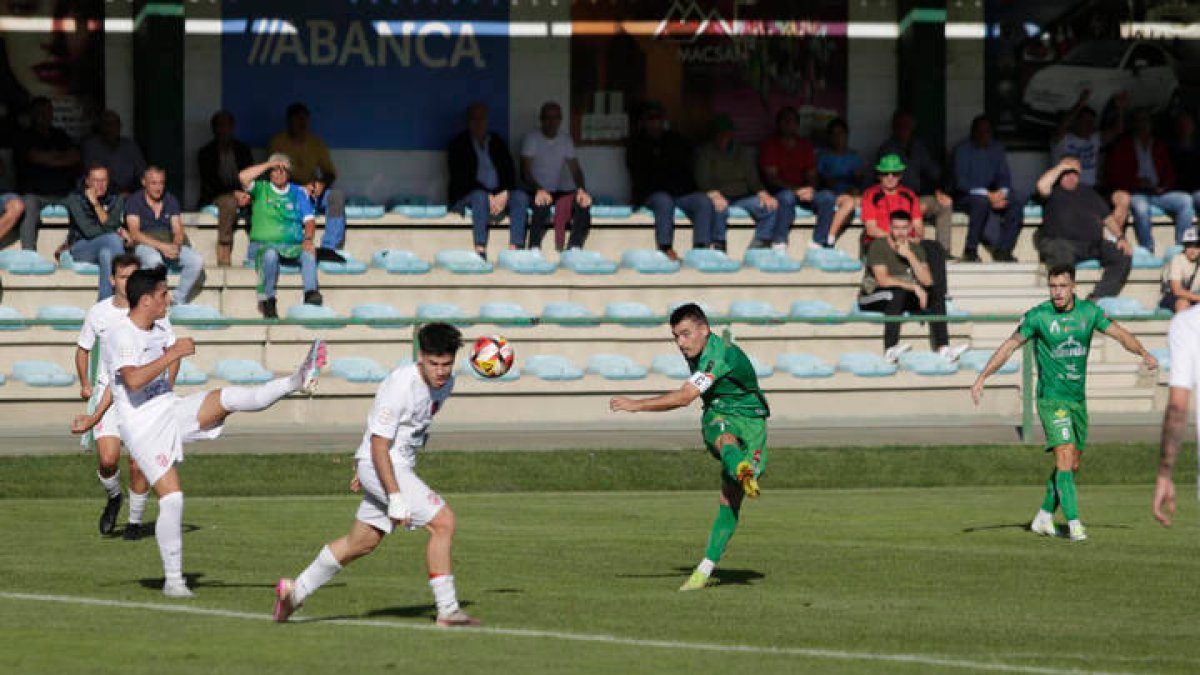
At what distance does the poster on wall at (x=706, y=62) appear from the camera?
101 ft

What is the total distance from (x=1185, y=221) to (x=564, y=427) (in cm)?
1150

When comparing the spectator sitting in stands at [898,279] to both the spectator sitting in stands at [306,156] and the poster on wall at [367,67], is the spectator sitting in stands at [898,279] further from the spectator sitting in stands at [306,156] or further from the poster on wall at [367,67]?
the poster on wall at [367,67]

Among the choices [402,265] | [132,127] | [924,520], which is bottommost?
[924,520]

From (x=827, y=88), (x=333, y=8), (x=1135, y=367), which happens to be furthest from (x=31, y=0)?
(x=1135, y=367)

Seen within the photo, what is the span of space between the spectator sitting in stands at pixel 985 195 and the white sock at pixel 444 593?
61.6 ft

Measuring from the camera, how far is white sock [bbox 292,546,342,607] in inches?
441

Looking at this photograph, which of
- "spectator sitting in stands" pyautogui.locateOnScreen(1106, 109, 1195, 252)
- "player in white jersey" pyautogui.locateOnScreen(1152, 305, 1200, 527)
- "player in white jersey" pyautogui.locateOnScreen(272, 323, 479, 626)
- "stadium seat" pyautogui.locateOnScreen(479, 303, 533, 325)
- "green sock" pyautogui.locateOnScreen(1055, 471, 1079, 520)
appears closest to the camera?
"player in white jersey" pyautogui.locateOnScreen(1152, 305, 1200, 527)

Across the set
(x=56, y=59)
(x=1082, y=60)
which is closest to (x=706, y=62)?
(x=1082, y=60)

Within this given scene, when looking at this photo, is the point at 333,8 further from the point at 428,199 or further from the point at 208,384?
the point at 208,384

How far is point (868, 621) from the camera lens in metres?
11.7

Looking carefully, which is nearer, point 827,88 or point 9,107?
point 9,107

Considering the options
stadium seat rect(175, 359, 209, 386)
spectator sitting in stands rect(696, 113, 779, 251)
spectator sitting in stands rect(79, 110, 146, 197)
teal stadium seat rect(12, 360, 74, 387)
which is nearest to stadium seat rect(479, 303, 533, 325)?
spectator sitting in stands rect(696, 113, 779, 251)

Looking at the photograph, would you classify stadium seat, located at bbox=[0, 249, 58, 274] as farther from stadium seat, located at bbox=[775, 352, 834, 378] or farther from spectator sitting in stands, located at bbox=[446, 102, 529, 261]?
stadium seat, located at bbox=[775, 352, 834, 378]

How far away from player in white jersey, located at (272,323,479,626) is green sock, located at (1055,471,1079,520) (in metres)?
6.24
